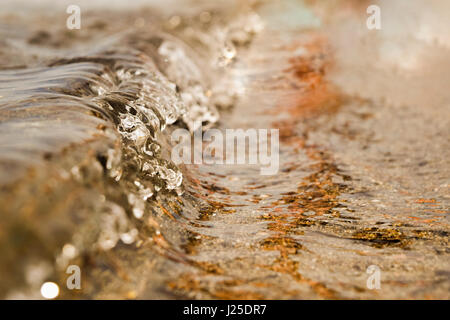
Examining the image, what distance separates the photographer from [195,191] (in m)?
3.01

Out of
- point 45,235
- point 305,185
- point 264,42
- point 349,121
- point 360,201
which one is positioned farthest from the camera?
point 264,42

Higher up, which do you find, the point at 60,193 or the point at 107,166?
the point at 107,166

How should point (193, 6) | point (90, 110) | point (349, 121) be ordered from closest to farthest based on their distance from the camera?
point (90, 110)
point (349, 121)
point (193, 6)

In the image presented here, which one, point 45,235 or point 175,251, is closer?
point 45,235

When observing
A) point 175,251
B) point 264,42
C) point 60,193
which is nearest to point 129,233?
point 175,251

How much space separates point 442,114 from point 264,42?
4542mm

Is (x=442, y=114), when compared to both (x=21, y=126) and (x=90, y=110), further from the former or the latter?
(x=21, y=126)

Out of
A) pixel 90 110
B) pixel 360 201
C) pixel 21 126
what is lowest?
pixel 360 201

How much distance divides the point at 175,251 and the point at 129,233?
241 mm

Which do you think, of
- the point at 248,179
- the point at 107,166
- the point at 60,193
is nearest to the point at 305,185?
the point at 248,179

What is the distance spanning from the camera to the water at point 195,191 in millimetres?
1723

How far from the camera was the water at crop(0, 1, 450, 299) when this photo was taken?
1.72 meters

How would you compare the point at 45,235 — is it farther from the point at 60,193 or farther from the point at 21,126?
the point at 21,126
